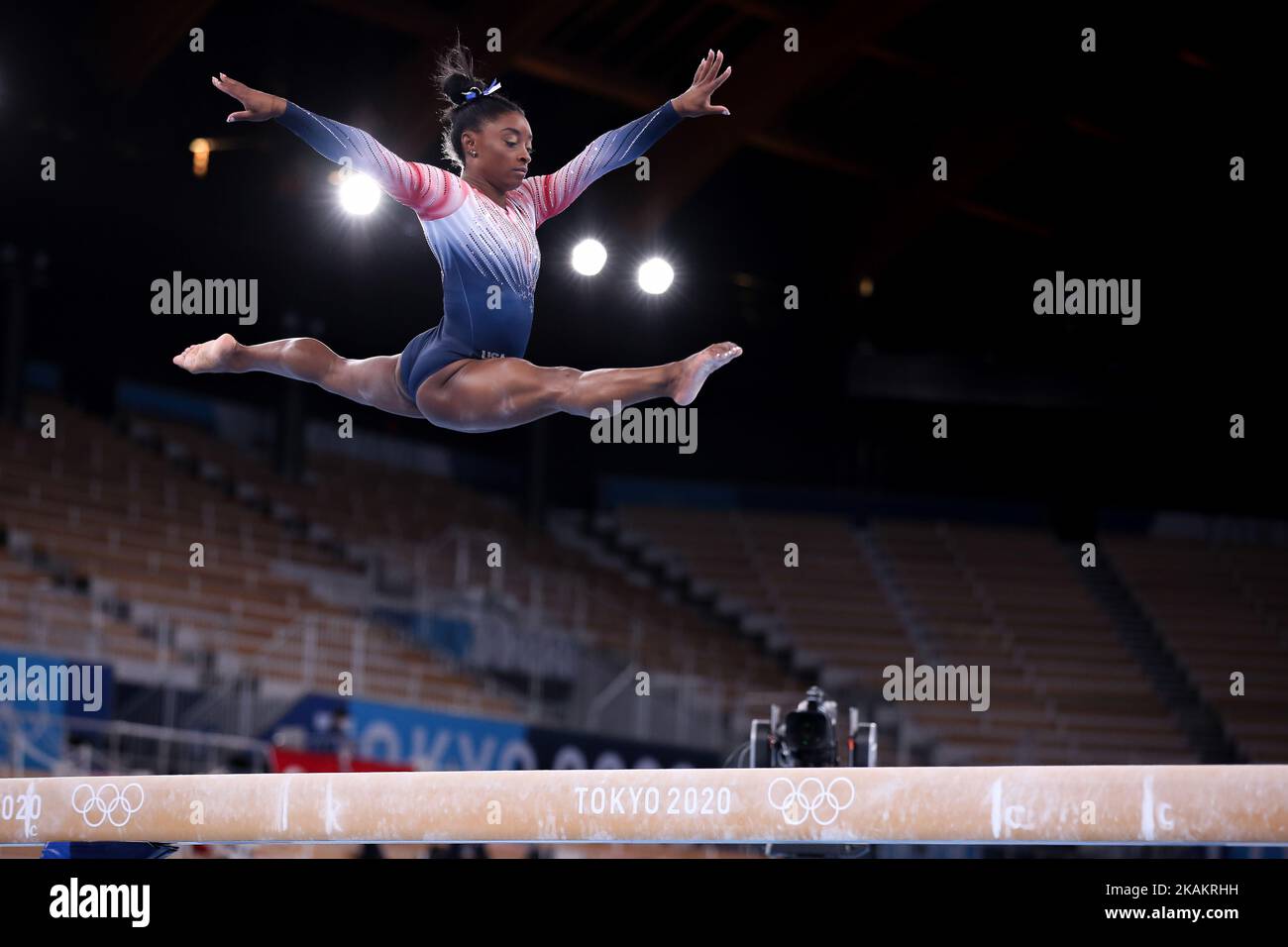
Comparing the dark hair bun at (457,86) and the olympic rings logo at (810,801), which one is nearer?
the olympic rings logo at (810,801)

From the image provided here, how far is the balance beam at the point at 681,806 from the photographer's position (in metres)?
4.95

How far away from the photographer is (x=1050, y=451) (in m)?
24.4

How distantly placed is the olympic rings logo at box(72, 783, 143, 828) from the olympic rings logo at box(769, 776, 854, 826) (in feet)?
7.97

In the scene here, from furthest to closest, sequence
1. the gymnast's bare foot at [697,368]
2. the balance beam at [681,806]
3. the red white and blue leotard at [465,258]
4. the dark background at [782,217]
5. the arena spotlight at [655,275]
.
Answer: the dark background at [782,217], the arena spotlight at [655,275], the red white and blue leotard at [465,258], the gymnast's bare foot at [697,368], the balance beam at [681,806]

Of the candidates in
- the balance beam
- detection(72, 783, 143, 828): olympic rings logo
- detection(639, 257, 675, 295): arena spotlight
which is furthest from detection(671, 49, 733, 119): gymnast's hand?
detection(72, 783, 143, 828): olympic rings logo

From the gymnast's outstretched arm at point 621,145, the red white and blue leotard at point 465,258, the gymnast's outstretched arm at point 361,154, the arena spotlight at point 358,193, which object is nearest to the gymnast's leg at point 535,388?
the red white and blue leotard at point 465,258

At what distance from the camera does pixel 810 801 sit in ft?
17.8

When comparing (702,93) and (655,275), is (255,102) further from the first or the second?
(655,275)

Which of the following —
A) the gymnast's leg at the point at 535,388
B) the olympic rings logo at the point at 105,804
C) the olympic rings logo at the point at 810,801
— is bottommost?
the olympic rings logo at the point at 105,804

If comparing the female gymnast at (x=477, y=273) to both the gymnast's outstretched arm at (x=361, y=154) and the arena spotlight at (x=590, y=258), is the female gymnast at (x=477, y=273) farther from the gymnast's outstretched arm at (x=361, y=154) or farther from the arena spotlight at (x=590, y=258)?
the arena spotlight at (x=590, y=258)

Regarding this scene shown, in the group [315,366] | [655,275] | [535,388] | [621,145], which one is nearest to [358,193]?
[655,275]

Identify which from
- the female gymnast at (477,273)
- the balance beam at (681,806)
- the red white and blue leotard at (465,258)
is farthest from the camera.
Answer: the red white and blue leotard at (465,258)

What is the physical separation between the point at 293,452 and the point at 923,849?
931 cm
